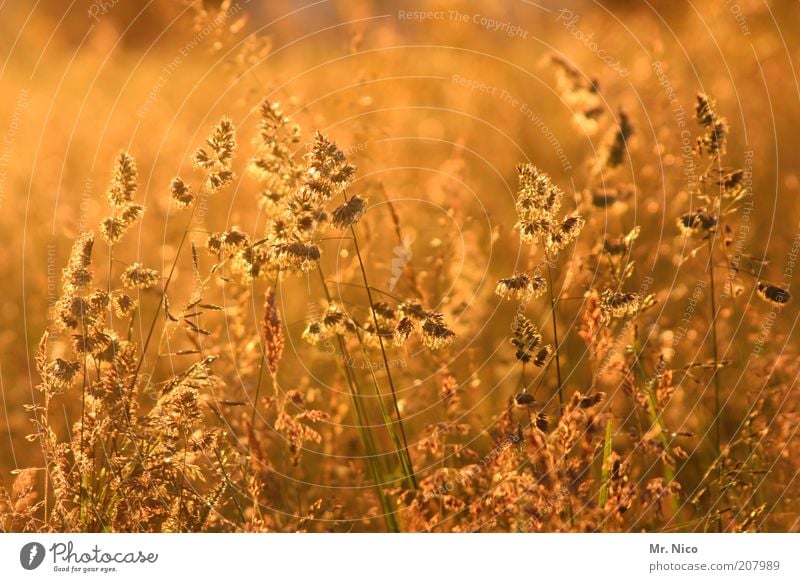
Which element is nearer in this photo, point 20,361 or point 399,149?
point 20,361

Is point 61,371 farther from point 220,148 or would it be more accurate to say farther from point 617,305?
point 617,305

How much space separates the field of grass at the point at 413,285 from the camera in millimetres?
2418

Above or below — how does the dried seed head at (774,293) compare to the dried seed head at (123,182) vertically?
below

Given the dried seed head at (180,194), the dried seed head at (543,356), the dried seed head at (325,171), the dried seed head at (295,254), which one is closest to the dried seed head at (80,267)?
the dried seed head at (180,194)

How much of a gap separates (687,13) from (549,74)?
26.7 inches

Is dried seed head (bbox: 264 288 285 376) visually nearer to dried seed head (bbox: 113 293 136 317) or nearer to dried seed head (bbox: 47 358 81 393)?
dried seed head (bbox: 113 293 136 317)

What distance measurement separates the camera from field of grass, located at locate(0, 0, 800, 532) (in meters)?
2.42
